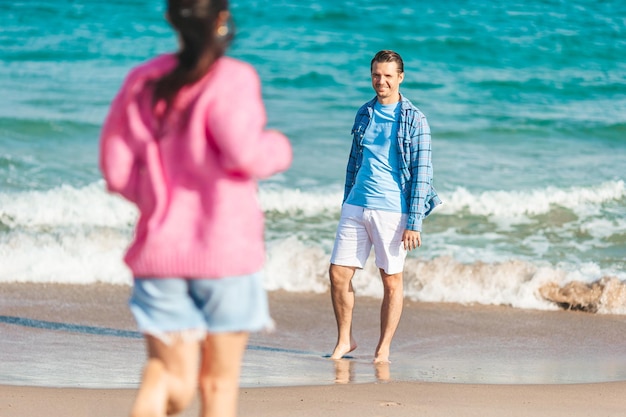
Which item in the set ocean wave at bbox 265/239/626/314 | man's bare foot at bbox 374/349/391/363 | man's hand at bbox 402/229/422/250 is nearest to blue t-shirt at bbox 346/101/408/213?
man's hand at bbox 402/229/422/250

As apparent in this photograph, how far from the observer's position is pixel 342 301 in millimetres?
5930

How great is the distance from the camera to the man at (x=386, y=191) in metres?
5.64

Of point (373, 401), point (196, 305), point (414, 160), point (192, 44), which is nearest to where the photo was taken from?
point (192, 44)

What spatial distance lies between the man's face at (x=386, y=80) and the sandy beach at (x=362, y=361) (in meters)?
1.58

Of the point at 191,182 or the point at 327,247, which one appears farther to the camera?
the point at 327,247

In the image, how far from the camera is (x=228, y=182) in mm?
2750

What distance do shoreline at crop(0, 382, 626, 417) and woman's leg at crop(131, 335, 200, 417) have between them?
1476mm

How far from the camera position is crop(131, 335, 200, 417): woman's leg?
2.81 metres

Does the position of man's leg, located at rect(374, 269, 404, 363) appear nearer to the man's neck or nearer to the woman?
the man's neck

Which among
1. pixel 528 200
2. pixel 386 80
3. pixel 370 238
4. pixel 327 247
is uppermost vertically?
pixel 386 80

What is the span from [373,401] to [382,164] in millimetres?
1591

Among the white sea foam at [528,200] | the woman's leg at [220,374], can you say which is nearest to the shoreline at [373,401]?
the woman's leg at [220,374]

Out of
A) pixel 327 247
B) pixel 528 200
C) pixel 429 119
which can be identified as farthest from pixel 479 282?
pixel 429 119

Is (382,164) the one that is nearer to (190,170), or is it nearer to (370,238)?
(370,238)
